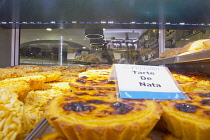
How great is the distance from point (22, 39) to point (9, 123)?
11.7ft

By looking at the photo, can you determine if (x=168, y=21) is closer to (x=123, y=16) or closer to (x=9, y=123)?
(x=123, y=16)

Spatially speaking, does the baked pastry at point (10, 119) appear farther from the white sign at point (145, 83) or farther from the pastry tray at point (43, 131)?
the white sign at point (145, 83)

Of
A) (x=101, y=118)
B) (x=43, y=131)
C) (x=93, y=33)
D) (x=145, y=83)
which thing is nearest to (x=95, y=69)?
(x=145, y=83)

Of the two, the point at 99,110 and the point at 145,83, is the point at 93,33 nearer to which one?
the point at 145,83

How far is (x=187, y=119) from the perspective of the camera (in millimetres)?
547

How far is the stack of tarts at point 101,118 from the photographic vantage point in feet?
1.50

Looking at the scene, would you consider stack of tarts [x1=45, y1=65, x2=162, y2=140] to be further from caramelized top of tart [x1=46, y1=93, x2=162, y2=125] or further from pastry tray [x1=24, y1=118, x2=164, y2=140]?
pastry tray [x1=24, y1=118, x2=164, y2=140]

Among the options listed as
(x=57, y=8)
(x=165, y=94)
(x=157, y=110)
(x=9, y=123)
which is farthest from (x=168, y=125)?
(x=57, y=8)

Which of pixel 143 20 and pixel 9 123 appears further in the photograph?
pixel 143 20

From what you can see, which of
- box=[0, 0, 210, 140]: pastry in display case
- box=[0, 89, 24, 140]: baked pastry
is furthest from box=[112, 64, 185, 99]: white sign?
box=[0, 89, 24, 140]: baked pastry

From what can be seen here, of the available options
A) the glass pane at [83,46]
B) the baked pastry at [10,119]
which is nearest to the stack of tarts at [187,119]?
the baked pastry at [10,119]

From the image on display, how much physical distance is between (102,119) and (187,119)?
28cm

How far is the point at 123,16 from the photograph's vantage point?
2566 millimetres

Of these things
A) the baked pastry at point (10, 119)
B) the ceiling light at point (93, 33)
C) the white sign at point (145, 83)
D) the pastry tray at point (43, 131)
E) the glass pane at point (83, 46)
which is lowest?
the pastry tray at point (43, 131)
